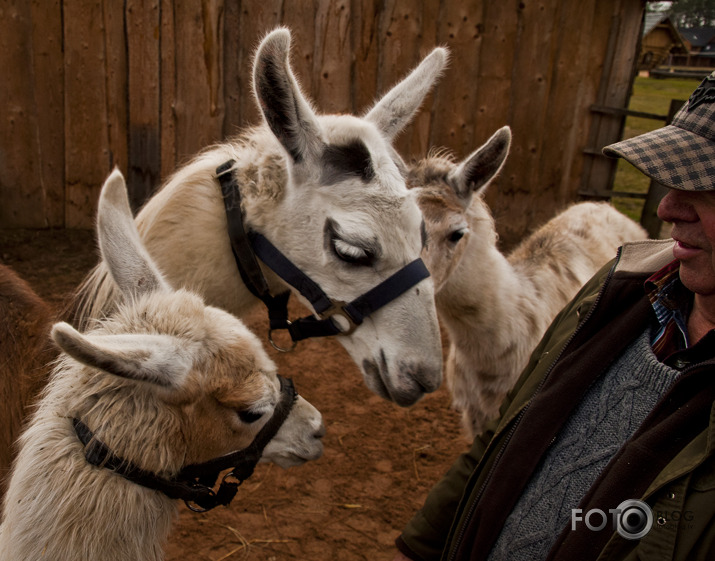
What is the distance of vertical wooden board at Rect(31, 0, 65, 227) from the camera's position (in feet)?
19.0

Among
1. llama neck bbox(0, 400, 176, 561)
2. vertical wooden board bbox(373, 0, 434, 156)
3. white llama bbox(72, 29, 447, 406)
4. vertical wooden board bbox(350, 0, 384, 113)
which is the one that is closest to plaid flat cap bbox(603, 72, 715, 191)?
white llama bbox(72, 29, 447, 406)

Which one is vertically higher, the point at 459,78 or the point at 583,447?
the point at 459,78

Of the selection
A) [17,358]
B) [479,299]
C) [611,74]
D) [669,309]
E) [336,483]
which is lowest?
[336,483]

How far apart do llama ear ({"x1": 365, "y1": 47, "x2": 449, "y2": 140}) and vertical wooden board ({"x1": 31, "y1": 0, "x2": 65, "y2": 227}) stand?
489 centimetres

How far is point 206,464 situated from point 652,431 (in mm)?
1294

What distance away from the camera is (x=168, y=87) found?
605 centimetres

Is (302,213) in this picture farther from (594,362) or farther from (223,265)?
(594,362)

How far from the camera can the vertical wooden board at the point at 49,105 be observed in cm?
579

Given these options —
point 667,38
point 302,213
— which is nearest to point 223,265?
point 302,213

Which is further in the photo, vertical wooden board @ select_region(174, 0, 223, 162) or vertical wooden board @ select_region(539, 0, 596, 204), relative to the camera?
vertical wooden board @ select_region(539, 0, 596, 204)

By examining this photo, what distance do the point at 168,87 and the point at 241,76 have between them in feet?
2.60

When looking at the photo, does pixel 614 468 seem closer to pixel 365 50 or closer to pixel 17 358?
pixel 17 358

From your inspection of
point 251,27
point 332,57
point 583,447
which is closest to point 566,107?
point 332,57

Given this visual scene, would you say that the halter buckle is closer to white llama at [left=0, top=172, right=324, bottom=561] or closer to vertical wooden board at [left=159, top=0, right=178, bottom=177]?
white llama at [left=0, top=172, right=324, bottom=561]
